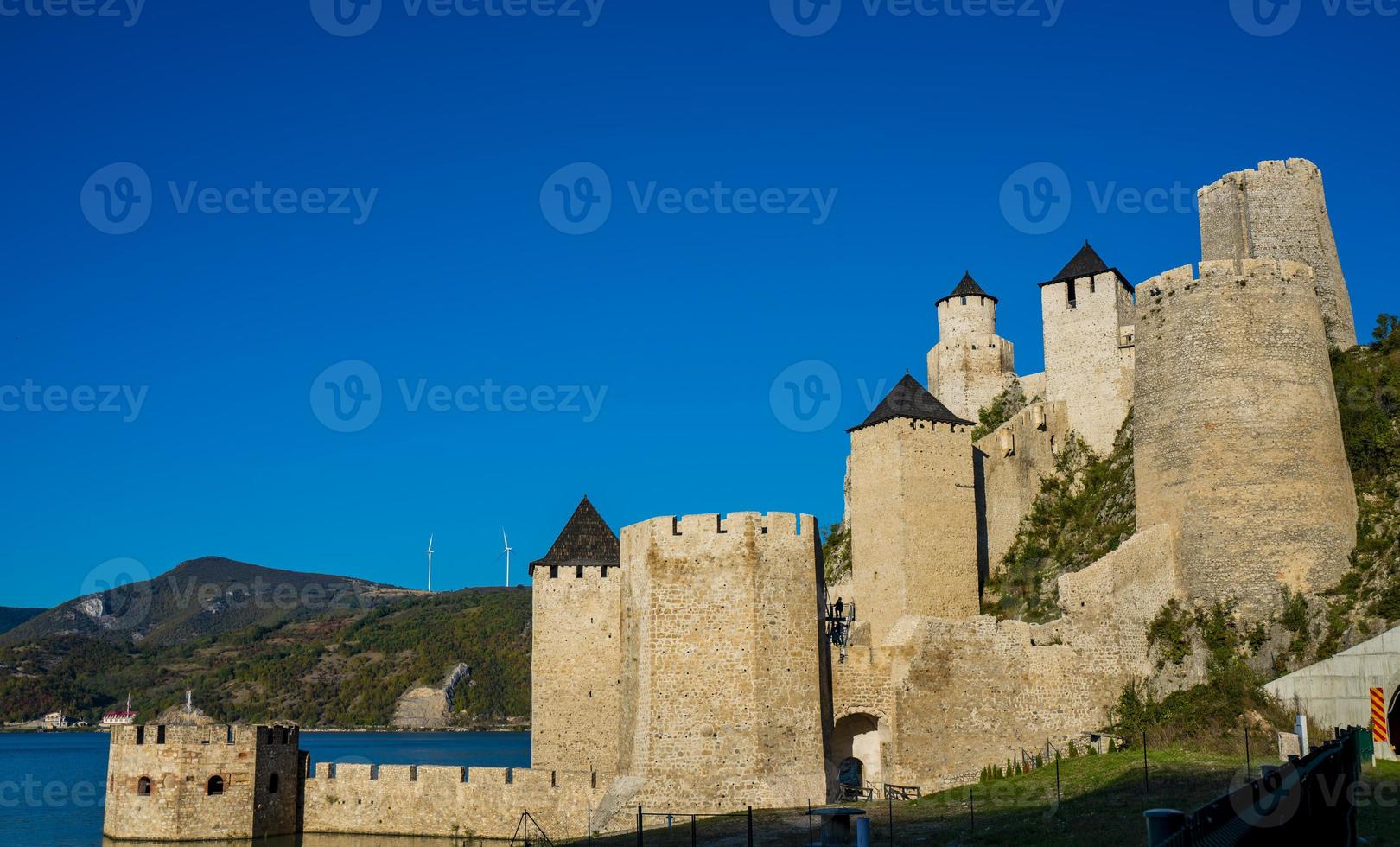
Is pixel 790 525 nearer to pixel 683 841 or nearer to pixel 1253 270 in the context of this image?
pixel 683 841

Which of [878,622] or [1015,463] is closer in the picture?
[878,622]

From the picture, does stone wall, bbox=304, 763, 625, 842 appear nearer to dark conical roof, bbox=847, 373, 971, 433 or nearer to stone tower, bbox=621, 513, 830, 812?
stone tower, bbox=621, 513, 830, 812

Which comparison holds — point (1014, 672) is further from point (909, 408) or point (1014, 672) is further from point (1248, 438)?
point (909, 408)

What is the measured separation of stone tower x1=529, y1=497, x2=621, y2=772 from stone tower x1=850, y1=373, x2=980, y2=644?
7846 millimetres

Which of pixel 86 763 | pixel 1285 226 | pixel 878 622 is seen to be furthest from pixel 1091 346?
pixel 86 763

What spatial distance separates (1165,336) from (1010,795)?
13398 millimetres

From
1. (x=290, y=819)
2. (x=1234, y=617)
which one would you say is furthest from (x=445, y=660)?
(x=1234, y=617)

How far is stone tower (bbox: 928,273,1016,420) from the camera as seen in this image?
4572 centimetres

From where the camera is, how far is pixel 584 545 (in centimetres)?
2986

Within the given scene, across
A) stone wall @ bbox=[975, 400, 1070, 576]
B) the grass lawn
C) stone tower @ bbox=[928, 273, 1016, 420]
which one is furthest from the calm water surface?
stone tower @ bbox=[928, 273, 1016, 420]

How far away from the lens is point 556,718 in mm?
28609

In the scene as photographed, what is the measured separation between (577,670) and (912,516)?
10167 mm

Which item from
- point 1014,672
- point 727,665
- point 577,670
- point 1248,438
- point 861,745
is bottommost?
point 861,745

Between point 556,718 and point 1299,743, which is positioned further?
point 556,718
